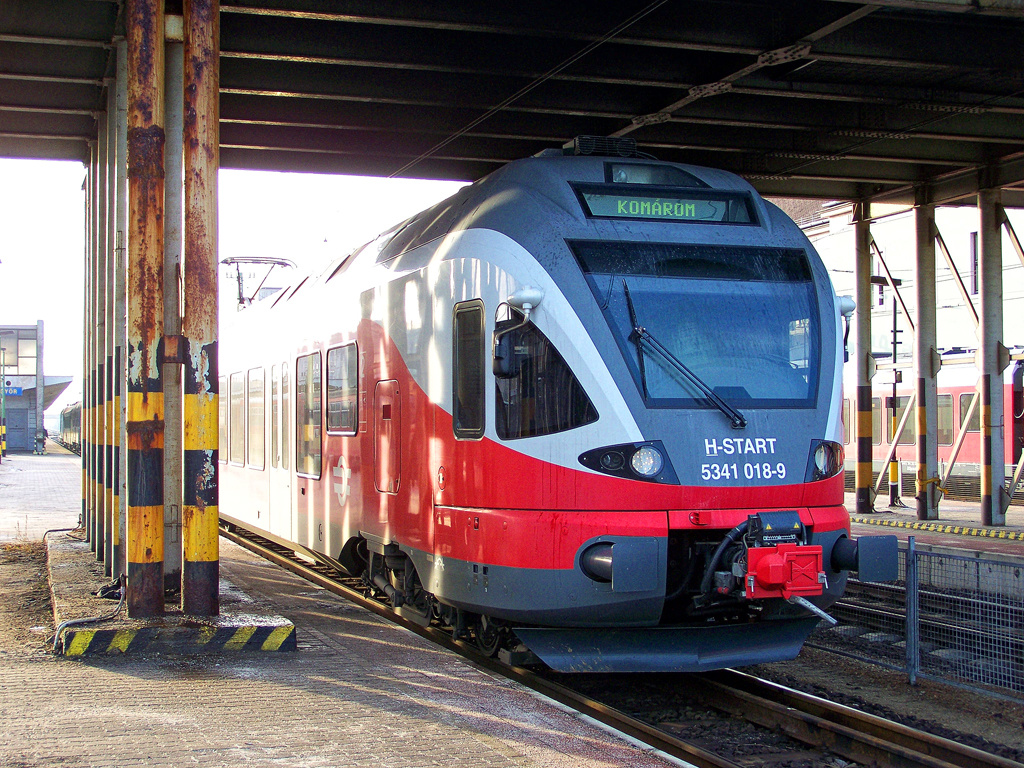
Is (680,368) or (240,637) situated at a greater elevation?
(680,368)

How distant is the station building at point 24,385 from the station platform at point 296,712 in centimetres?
4528

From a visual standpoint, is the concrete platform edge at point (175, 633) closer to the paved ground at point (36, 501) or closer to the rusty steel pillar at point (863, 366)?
the paved ground at point (36, 501)

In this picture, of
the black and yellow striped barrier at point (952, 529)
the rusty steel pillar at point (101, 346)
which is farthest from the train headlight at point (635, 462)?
the black and yellow striped barrier at point (952, 529)

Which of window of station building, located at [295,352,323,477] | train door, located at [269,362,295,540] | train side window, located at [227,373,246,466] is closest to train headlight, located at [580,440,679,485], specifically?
window of station building, located at [295,352,323,477]

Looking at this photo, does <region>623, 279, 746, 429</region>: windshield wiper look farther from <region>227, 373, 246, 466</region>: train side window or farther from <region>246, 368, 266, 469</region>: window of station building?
<region>227, 373, 246, 466</region>: train side window

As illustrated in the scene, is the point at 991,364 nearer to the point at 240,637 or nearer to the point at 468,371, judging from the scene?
the point at 468,371

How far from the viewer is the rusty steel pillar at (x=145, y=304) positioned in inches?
324

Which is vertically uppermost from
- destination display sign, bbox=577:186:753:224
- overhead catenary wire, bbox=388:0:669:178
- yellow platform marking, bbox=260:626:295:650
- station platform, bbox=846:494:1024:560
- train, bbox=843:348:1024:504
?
overhead catenary wire, bbox=388:0:669:178

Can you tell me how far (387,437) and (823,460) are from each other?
3.61 m

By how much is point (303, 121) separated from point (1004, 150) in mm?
12410

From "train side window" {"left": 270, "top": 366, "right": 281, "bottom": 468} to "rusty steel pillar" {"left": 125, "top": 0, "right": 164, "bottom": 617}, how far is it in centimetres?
472

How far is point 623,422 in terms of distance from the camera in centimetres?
691

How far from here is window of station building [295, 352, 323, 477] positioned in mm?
11336

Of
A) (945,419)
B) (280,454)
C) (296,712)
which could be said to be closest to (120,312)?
(280,454)
